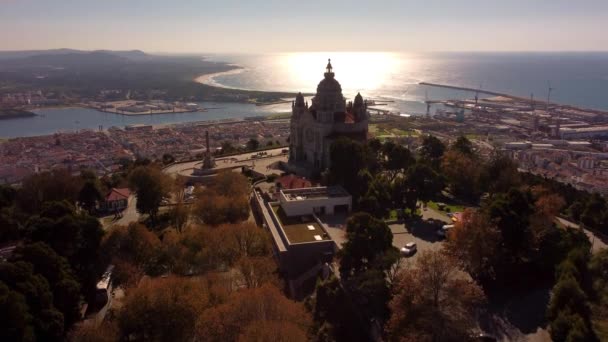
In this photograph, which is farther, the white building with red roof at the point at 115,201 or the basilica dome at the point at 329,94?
the basilica dome at the point at 329,94

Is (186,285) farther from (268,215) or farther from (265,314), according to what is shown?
(268,215)

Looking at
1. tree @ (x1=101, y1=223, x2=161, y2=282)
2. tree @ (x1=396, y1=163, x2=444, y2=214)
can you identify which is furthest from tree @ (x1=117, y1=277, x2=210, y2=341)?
tree @ (x1=396, y1=163, x2=444, y2=214)

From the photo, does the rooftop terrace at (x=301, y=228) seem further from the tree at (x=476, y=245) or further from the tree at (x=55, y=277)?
the tree at (x=55, y=277)

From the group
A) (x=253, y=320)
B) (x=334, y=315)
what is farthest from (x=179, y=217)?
(x=253, y=320)

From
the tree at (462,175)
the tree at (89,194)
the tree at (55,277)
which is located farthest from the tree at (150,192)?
the tree at (462,175)

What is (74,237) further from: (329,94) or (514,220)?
(329,94)

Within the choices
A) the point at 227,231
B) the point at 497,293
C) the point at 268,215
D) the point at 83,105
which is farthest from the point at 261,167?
the point at 83,105

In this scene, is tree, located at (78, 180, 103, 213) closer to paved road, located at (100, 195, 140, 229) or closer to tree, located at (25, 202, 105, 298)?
paved road, located at (100, 195, 140, 229)

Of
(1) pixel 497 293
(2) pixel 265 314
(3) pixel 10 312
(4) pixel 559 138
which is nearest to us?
(3) pixel 10 312
